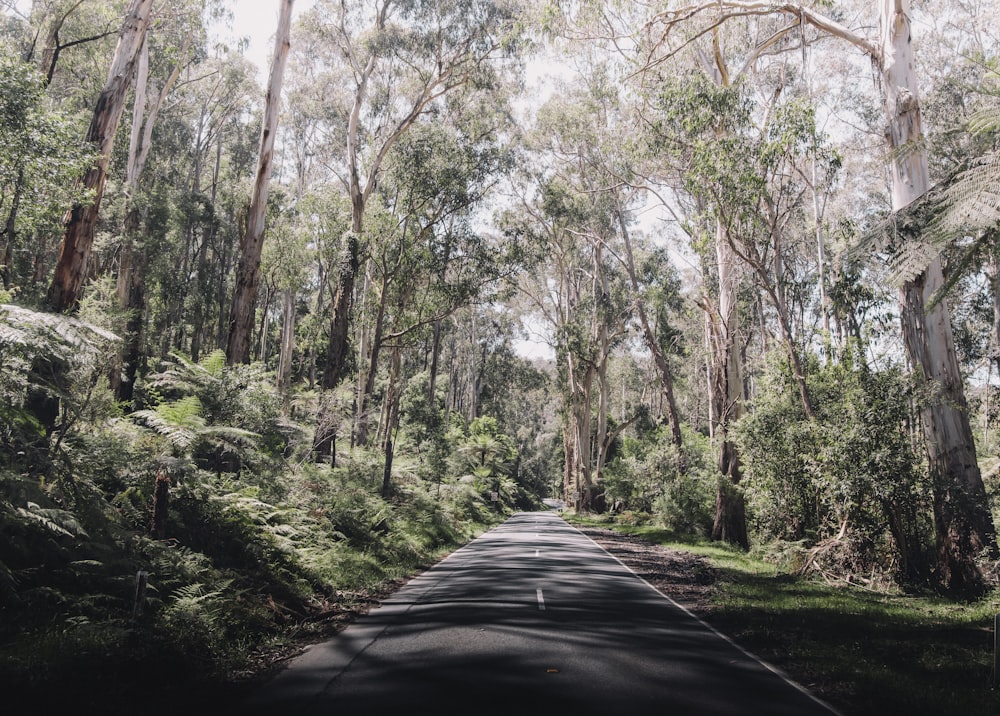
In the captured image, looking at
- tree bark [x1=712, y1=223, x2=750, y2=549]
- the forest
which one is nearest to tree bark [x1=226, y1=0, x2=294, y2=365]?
the forest

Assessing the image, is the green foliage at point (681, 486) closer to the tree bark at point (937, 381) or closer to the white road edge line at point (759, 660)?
the tree bark at point (937, 381)

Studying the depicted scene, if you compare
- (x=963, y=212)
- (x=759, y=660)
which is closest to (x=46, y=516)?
(x=759, y=660)

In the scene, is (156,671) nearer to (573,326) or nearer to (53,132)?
(53,132)

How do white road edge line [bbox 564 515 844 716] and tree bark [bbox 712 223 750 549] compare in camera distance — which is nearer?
white road edge line [bbox 564 515 844 716]

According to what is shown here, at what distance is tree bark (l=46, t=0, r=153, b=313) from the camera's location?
34.1 ft

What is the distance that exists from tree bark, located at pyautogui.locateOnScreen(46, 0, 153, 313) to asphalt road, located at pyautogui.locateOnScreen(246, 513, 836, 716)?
768cm

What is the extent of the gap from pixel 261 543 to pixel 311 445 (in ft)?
20.3

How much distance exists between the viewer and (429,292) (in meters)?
24.6

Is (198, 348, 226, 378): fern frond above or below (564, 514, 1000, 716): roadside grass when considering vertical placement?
above

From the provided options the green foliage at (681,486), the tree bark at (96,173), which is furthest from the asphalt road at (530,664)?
the green foliage at (681,486)

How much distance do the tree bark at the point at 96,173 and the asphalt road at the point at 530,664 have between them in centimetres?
768

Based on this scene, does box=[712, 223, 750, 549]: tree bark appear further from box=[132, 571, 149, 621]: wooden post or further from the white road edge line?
box=[132, 571, 149, 621]: wooden post

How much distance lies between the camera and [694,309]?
101 ft

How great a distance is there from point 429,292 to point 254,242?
1174 cm
